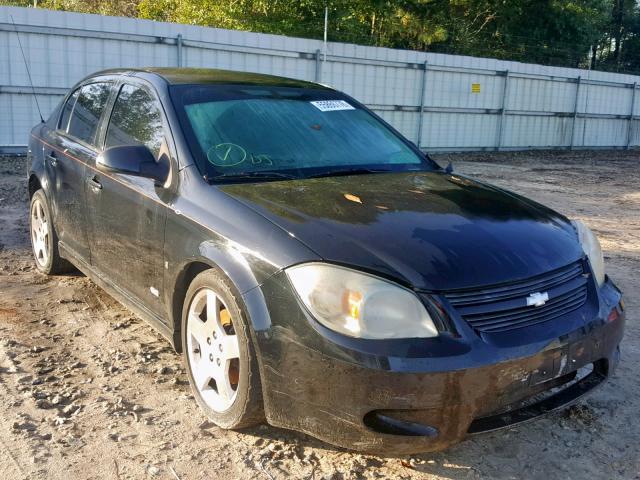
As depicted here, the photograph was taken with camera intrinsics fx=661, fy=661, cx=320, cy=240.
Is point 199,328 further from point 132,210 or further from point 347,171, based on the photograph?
point 347,171

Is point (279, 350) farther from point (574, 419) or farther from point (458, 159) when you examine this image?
point (458, 159)

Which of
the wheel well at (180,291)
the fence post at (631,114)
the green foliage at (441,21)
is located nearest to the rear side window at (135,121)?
the wheel well at (180,291)

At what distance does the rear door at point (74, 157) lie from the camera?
14.0ft

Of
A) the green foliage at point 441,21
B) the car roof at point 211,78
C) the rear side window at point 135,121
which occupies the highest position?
the green foliage at point 441,21

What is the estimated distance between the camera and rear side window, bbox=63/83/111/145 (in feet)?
14.2

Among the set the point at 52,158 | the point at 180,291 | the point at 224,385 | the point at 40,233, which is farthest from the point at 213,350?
the point at 40,233

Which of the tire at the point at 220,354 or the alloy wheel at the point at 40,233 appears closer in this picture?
the tire at the point at 220,354

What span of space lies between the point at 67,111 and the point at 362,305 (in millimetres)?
3433

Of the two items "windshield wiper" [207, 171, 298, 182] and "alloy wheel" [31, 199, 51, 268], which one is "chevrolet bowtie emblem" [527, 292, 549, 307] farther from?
"alloy wheel" [31, 199, 51, 268]

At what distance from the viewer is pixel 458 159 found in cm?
1747

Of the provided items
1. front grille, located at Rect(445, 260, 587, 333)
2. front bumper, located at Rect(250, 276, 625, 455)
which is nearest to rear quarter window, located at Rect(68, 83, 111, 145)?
front bumper, located at Rect(250, 276, 625, 455)

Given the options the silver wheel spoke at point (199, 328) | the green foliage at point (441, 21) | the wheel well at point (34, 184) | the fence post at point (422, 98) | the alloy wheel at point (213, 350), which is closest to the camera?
the alloy wheel at point (213, 350)

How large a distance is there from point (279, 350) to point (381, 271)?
1.65 feet

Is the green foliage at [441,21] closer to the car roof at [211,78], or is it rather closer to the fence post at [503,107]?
the fence post at [503,107]
